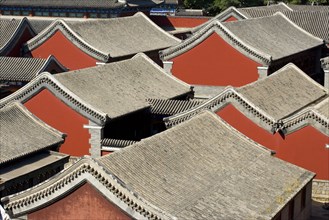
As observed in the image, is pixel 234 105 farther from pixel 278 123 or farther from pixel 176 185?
pixel 176 185

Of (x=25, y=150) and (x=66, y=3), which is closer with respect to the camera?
(x=25, y=150)

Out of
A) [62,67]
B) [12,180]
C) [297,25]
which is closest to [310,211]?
[12,180]

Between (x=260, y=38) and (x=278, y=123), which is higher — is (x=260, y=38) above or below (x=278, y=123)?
above

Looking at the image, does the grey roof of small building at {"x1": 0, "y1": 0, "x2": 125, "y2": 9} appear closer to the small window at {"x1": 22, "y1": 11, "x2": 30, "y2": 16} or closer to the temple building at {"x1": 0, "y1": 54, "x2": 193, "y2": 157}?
the small window at {"x1": 22, "y1": 11, "x2": 30, "y2": 16}

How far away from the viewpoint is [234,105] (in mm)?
27828

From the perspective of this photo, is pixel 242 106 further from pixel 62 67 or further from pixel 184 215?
pixel 62 67

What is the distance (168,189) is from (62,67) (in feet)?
68.0

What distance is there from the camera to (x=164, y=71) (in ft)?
119

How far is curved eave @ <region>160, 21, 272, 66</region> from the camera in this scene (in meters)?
37.1

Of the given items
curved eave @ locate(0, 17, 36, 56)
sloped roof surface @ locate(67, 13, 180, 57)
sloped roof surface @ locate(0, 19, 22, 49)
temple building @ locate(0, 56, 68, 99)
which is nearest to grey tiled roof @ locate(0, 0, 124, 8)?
sloped roof surface @ locate(67, 13, 180, 57)

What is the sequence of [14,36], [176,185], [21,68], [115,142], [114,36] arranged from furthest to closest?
[114,36]
[14,36]
[21,68]
[115,142]
[176,185]

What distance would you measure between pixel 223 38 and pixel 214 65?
1507 millimetres

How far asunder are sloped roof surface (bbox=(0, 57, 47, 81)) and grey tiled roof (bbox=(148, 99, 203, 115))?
7655 millimetres

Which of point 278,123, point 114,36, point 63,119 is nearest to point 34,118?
point 63,119
